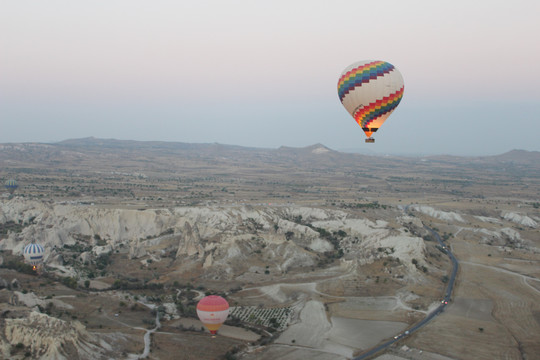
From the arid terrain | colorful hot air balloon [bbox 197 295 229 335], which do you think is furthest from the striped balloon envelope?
colorful hot air balloon [bbox 197 295 229 335]

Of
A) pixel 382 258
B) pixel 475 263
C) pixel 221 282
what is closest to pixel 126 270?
pixel 221 282

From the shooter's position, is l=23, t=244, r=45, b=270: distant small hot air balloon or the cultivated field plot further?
l=23, t=244, r=45, b=270: distant small hot air balloon

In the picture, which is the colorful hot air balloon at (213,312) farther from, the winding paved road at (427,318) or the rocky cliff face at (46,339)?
the winding paved road at (427,318)

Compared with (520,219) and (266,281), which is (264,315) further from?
(520,219)

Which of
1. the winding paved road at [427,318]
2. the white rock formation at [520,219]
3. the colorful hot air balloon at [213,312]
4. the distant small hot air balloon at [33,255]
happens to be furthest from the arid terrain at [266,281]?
the colorful hot air balloon at [213,312]

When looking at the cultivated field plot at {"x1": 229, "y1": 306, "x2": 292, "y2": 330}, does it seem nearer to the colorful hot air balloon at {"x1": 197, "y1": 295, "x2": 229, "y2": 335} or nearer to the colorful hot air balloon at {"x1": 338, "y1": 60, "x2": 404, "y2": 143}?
the colorful hot air balloon at {"x1": 197, "y1": 295, "x2": 229, "y2": 335}

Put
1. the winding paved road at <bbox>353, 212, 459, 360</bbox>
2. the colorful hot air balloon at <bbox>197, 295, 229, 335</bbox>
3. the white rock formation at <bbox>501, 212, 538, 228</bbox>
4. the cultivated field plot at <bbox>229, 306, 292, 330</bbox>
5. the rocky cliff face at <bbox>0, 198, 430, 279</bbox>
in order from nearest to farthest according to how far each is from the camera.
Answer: the winding paved road at <bbox>353, 212, 459, 360</bbox> → the colorful hot air balloon at <bbox>197, 295, 229, 335</bbox> → the cultivated field plot at <bbox>229, 306, 292, 330</bbox> → the rocky cliff face at <bbox>0, 198, 430, 279</bbox> → the white rock formation at <bbox>501, 212, 538, 228</bbox>

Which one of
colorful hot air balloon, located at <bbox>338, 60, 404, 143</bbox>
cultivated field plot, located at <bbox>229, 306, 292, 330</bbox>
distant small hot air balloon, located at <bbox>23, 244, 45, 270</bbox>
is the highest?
colorful hot air balloon, located at <bbox>338, 60, 404, 143</bbox>
